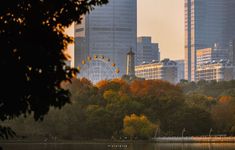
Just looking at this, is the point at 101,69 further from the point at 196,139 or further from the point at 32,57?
the point at 32,57

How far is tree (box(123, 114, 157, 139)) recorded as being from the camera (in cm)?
11769

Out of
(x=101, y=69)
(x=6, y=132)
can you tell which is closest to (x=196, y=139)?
(x=101, y=69)

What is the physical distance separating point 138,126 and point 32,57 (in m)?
102

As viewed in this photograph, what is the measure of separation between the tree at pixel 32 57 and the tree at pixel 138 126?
99.5 m

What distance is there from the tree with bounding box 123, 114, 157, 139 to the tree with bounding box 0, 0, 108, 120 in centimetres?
9952

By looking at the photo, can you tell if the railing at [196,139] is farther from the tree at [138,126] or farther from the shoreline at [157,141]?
the tree at [138,126]

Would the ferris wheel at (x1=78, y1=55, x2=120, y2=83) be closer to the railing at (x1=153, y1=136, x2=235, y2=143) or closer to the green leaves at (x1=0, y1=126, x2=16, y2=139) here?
the railing at (x1=153, y1=136, x2=235, y2=143)

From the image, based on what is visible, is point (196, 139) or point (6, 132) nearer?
point (6, 132)

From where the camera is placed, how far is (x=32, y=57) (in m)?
17.4

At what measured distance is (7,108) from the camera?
1791cm

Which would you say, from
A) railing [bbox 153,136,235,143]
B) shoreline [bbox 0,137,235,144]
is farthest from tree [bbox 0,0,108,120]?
railing [bbox 153,136,235,143]

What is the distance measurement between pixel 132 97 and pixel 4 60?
11248cm

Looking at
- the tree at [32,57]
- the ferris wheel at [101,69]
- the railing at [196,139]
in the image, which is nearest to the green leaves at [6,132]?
the tree at [32,57]

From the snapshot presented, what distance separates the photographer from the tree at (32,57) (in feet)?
57.0
